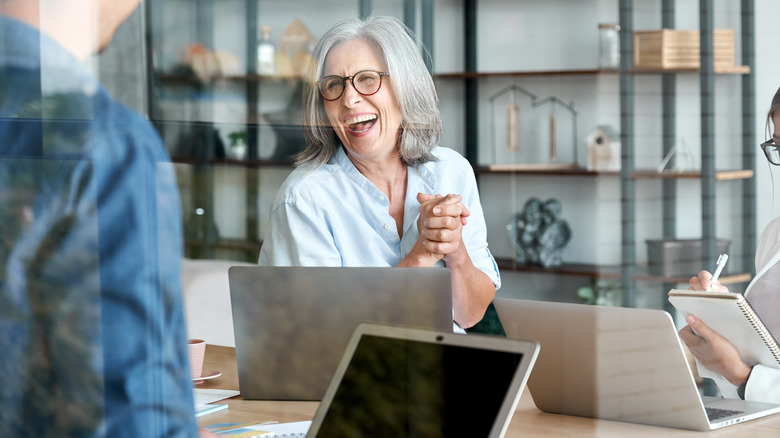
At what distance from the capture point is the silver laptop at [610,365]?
992 millimetres

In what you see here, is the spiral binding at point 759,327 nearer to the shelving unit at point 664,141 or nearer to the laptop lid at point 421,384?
the shelving unit at point 664,141

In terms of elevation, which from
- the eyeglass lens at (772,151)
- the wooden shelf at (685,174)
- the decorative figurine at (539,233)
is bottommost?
the decorative figurine at (539,233)

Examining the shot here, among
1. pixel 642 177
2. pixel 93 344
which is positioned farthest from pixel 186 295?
pixel 642 177

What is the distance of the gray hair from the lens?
100 cm

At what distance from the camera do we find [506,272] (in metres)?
1.30

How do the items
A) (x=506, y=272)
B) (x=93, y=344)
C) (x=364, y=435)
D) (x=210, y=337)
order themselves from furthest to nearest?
(x=506, y=272) < (x=210, y=337) < (x=364, y=435) < (x=93, y=344)

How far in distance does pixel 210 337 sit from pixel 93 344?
1.16 ft

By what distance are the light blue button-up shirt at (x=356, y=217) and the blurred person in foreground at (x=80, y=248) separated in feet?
1.21

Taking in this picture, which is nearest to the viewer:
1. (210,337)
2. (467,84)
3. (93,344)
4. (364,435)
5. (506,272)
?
(93,344)

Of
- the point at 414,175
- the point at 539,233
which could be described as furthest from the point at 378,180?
the point at 539,233

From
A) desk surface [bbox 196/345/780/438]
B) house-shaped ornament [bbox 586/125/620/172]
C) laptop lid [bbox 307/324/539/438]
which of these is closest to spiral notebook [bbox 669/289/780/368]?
desk surface [bbox 196/345/780/438]

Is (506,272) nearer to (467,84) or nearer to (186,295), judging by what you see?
(467,84)

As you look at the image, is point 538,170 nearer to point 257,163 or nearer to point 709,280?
point 709,280

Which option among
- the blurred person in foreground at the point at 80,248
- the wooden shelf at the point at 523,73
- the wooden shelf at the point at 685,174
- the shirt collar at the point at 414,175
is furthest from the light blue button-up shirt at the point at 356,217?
the blurred person in foreground at the point at 80,248
